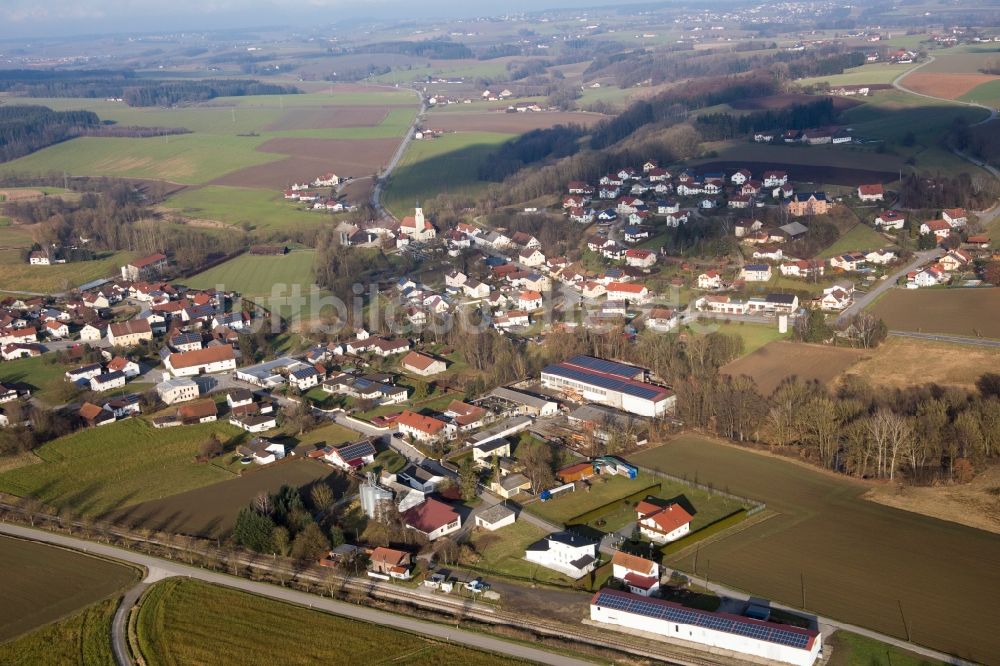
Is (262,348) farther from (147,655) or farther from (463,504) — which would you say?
(147,655)

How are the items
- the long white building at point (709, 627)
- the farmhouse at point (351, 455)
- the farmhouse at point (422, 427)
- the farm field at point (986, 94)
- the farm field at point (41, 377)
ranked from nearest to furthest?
the long white building at point (709, 627) < the farmhouse at point (351, 455) < the farmhouse at point (422, 427) < the farm field at point (41, 377) < the farm field at point (986, 94)

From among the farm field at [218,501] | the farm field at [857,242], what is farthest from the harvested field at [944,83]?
the farm field at [218,501]

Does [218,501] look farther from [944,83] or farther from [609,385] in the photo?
[944,83]

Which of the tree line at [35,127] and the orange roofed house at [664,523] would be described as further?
the tree line at [35,127]

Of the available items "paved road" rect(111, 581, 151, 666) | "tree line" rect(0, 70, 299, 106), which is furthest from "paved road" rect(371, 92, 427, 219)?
"paved road" rect(111, 581, 151, 666)

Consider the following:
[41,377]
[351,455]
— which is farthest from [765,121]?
[41,377]

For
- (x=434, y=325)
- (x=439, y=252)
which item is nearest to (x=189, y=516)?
(x=434, y=325)

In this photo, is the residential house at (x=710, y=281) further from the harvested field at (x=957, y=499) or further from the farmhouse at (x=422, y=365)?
the harvested field at (x=957, y=499)
